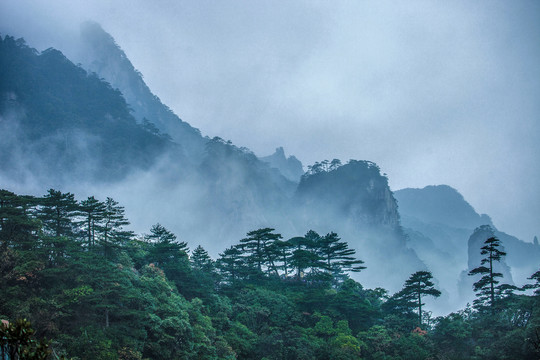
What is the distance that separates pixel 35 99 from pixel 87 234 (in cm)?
8050

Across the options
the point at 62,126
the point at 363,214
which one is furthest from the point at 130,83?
the point at 363,214

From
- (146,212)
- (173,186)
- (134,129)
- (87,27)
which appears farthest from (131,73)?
(146,212)

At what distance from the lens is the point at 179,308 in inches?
931

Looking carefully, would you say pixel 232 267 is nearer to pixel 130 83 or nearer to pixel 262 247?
pixel 262 247

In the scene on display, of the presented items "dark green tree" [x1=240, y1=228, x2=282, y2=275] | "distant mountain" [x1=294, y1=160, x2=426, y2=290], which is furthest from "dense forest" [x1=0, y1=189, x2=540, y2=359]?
"distant mountain" [x1=294, y1=160, x2=426, y2=290]

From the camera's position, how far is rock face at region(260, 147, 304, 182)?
189 metres

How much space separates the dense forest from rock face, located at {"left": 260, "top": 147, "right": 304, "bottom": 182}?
149571 mm

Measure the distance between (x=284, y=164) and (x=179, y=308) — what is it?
170 m

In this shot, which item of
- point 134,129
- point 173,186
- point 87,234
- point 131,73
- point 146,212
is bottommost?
point 87,234

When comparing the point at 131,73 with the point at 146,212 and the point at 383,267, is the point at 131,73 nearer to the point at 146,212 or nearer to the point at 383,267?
the point at 146,212

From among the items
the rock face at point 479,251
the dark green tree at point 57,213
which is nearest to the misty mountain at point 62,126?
the dark green tree at point 57,213

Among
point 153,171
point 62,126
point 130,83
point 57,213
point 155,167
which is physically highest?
point 130,83

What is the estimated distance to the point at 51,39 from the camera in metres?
114

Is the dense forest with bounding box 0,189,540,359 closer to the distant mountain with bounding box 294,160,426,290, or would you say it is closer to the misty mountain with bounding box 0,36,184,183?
the misty mountain with bounding box 0,36,184,183
